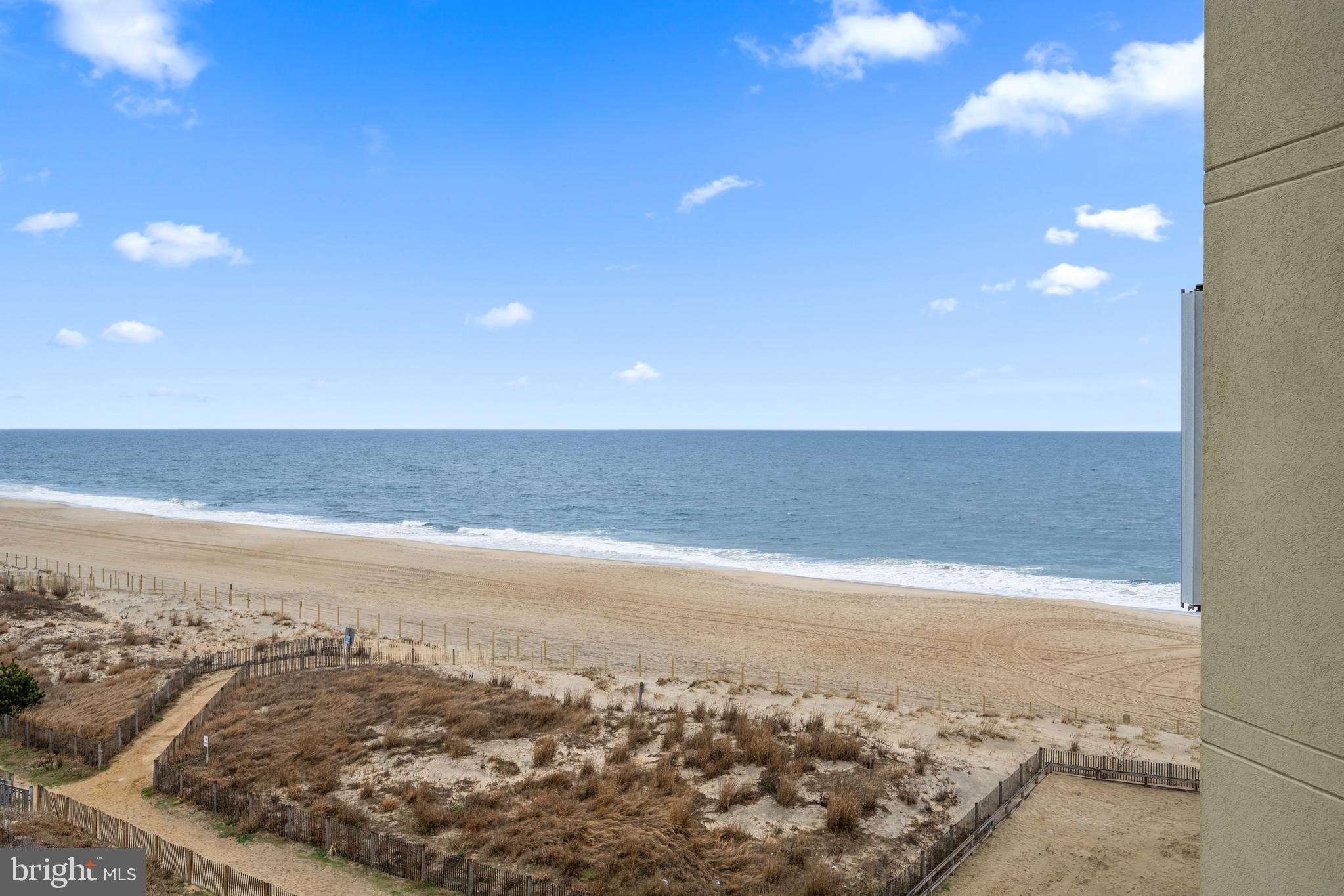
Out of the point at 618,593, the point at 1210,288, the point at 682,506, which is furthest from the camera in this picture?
the point at 682,506

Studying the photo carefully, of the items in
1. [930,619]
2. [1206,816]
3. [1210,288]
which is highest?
[1210,288]

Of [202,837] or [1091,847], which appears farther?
[1091,847]

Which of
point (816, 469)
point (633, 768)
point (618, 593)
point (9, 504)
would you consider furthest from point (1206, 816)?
point (816, 469)

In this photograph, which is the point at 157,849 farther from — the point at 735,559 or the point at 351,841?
the point at 735,559

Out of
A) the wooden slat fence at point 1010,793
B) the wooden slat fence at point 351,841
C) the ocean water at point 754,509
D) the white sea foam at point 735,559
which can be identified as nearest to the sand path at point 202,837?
the wooden slat fence at point 351,841

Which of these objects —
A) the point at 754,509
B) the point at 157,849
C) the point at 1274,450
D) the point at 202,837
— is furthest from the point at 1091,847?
the point at 754,509

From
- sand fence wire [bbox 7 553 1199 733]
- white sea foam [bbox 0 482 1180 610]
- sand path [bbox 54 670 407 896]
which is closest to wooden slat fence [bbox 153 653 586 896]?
sand path [bbox 54 670 407 896]

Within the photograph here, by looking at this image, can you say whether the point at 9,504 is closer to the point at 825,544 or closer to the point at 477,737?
the point at 825,544
